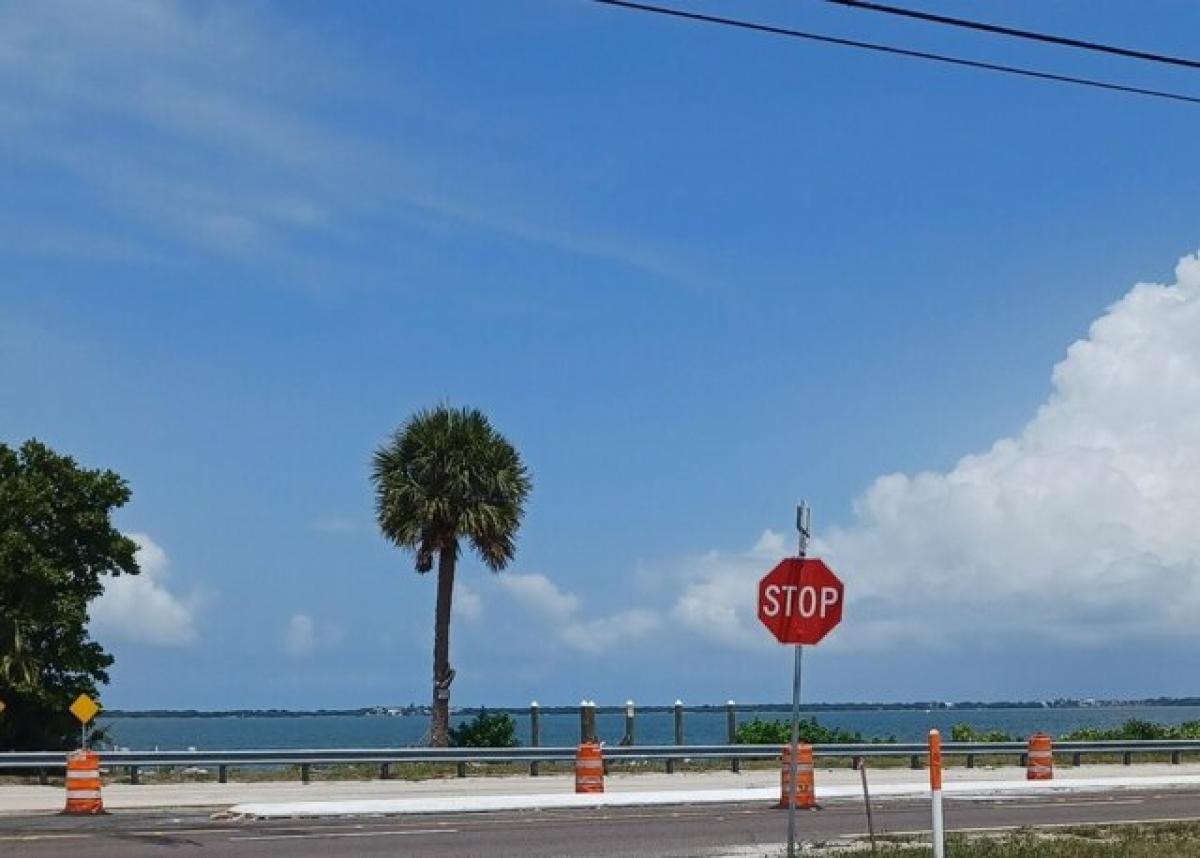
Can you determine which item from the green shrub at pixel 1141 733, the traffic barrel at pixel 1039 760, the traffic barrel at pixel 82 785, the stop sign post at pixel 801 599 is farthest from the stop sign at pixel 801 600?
the green shrub at pixel 1141 733

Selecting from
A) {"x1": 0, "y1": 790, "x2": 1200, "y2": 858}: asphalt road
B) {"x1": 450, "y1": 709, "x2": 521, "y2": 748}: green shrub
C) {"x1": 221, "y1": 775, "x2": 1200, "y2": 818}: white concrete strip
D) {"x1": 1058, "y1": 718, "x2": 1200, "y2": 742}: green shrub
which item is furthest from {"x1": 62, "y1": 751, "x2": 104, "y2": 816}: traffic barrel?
{"x1": 1058, "y1": 718, "x2": 1200, "y2": 742}: green shrub

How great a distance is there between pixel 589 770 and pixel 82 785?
8436mm

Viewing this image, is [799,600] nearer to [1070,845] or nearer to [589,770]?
[1070,845]

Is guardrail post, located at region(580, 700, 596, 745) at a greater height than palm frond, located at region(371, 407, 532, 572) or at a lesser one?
lesser

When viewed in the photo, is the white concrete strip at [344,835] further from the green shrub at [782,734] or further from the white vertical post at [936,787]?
the green shrub at [782,734]

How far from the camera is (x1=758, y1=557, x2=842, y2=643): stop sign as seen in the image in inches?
589

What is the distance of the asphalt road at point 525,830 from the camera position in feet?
61.3

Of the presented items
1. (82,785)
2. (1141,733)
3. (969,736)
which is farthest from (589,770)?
(1141,733)

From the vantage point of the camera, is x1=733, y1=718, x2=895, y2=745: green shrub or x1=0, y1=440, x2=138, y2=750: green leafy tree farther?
x1=733, y1=718, x2=895, y2=745: green shrub

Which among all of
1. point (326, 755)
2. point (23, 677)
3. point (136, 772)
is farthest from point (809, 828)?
point (23, 677)

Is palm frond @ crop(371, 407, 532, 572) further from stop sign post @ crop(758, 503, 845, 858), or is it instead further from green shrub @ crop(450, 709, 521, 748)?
stop sign post @ crop(758, 503, 845, 858)

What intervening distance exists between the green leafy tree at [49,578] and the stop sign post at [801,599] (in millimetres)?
28159

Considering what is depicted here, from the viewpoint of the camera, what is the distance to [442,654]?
46.5 m

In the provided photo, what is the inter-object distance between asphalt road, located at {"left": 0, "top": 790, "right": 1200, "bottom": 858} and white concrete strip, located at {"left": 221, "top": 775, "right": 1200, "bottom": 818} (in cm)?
78
